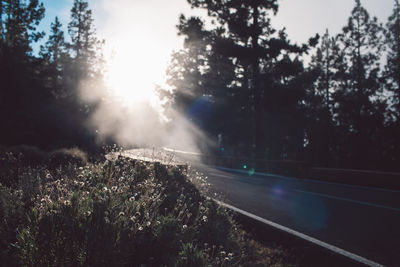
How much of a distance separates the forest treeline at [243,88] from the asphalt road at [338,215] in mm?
12639

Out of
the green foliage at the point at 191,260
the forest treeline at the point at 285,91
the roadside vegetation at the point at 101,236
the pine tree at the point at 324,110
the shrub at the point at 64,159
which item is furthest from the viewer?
the pine tree at the point at 324,110

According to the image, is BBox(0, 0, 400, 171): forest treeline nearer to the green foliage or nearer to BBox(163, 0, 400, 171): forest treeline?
BBox(163, 0, 400, 171): forest treeline

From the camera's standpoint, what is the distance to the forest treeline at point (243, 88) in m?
22.1

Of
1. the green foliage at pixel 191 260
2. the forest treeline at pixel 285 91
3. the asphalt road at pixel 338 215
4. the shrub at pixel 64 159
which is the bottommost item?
the asphalt road at pixel 338 215

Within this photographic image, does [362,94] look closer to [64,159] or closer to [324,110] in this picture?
[324,110]

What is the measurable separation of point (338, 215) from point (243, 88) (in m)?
22.3

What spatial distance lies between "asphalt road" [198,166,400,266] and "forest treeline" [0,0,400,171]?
12.6 m

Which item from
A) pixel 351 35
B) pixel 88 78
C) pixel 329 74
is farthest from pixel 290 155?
pixel 88 78

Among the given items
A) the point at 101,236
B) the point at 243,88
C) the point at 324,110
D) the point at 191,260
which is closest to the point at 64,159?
the point at 101,236

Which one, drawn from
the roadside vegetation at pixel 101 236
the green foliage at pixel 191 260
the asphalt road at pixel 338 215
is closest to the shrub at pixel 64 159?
the asphalt road at pixel 338 215

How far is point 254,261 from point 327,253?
1093mm

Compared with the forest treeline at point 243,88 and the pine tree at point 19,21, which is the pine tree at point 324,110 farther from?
the pine tree at point 19,21

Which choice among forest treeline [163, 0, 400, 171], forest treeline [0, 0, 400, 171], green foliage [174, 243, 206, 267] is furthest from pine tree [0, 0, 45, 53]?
green foliage [174, 243, 206, 267]

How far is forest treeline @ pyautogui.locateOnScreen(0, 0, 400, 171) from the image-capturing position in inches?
870
